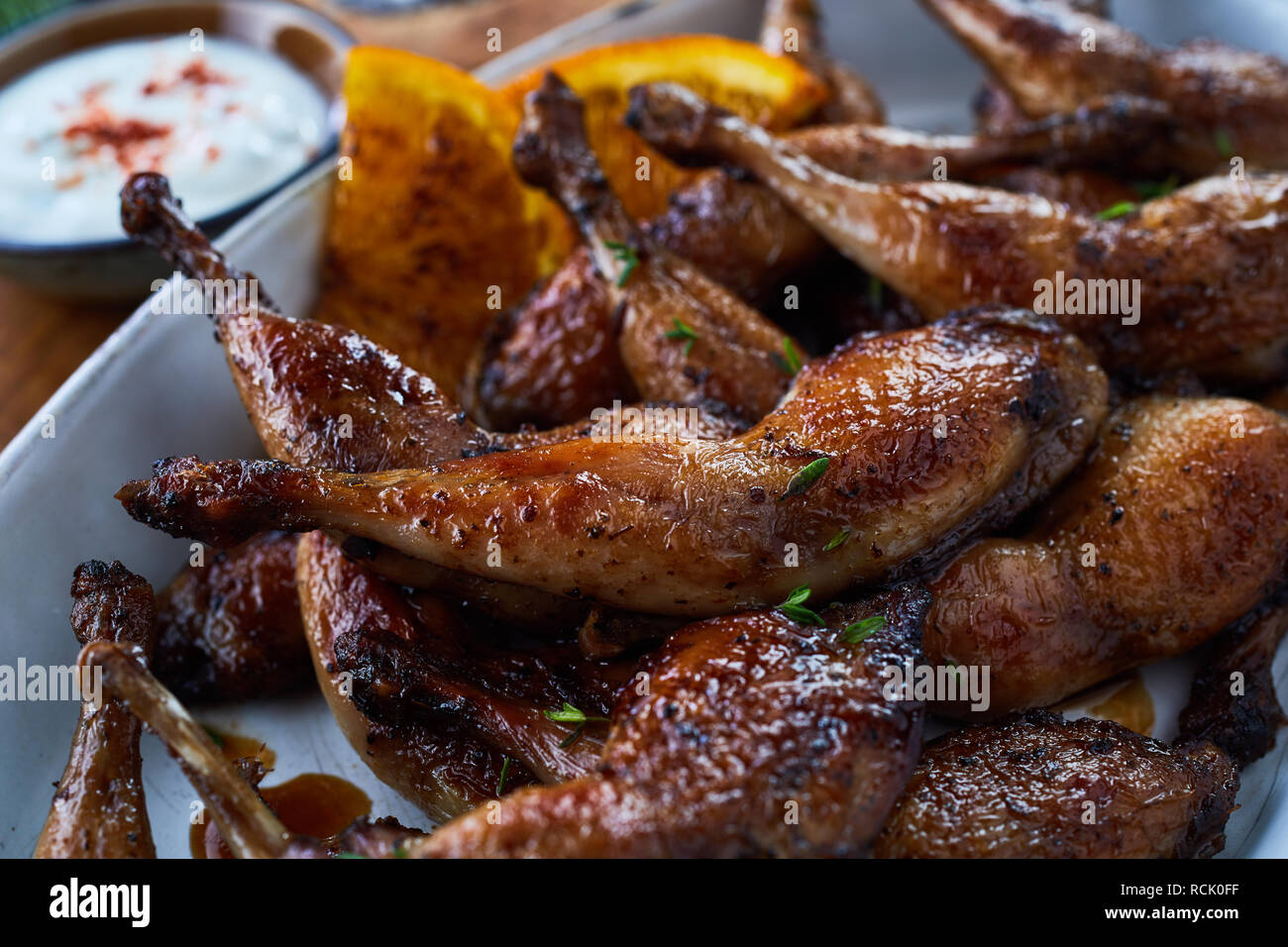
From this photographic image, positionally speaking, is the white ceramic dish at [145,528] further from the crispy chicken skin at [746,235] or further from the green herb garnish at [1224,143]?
the green herb garnish at [1224,143]

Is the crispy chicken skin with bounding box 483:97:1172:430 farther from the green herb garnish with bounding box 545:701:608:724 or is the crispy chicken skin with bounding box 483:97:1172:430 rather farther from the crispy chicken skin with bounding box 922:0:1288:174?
the green herb garnish with bounding box 545:701:608:724

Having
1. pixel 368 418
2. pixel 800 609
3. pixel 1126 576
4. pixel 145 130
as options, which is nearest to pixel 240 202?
pixel 145 130

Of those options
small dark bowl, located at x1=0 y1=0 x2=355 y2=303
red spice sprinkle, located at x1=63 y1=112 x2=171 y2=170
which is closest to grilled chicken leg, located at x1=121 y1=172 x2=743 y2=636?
small dark bowl, located at x1=0 y1=0 x2=355 y2=303

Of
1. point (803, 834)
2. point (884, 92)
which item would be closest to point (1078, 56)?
point (884, 92)

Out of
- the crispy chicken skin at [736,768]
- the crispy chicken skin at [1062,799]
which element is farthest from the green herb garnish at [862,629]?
the crispy chicken skin at [1062,799]

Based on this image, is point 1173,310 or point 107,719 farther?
point 1173,310

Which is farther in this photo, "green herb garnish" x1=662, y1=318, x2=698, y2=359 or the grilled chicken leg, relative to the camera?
"green herb garnish" x1=662, y1=318, x2=698, y2=359
